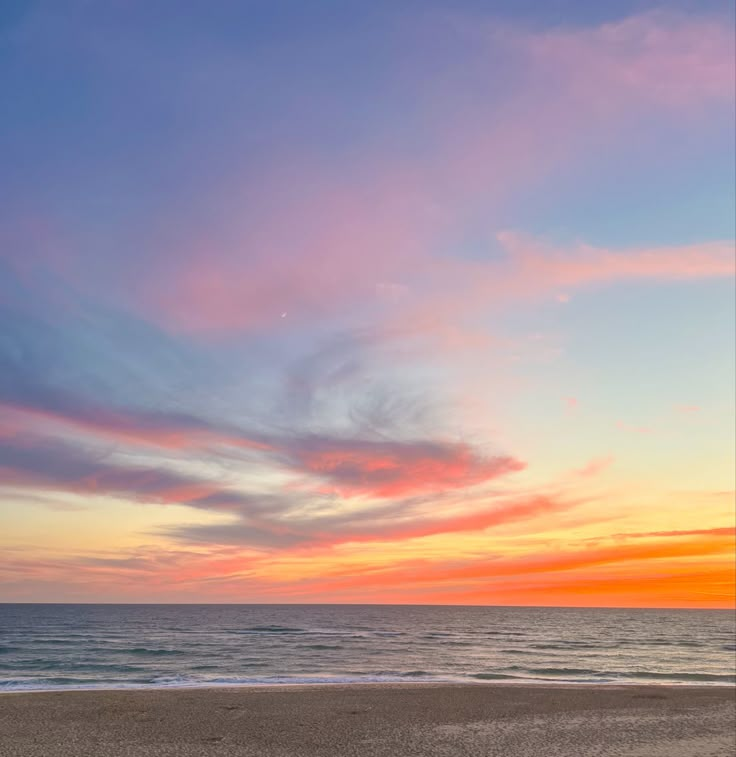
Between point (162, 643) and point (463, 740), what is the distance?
201ft

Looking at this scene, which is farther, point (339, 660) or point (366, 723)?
point (339, 660)

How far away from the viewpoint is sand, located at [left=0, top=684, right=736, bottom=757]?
805 inches

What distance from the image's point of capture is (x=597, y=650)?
2790 inches

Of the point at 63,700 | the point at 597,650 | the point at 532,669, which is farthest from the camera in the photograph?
the point at 597,650

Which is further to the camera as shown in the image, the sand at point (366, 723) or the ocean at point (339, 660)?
the ocean at point (339, 660)

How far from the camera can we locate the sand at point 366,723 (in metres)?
20.5

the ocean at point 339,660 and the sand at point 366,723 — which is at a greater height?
the sand at point 366,723

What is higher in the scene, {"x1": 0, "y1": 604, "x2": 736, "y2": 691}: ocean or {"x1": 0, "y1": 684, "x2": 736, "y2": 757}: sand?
{"x1": 0, "y1": 684, "x2": 736, "y2": 757}: sand

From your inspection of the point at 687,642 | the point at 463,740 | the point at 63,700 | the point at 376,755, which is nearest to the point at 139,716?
the point at 63,700

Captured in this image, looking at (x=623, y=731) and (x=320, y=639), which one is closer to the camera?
(x=623, y=731)

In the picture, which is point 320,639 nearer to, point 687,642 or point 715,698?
point 687,642

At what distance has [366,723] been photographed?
24.5 metres

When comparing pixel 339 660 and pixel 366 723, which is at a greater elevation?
pixel 366 723

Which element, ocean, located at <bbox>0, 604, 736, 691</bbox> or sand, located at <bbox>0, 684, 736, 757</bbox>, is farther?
ocean, located at <bbox>0, 604, 736, 691</bbox>
